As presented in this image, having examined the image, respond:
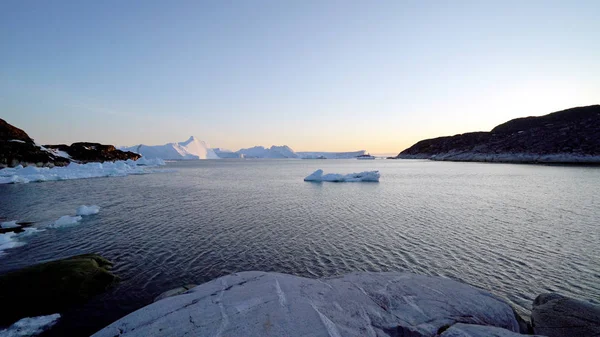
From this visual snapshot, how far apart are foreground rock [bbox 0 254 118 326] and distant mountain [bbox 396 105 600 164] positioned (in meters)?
100

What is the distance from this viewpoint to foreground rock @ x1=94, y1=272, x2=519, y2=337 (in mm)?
4695

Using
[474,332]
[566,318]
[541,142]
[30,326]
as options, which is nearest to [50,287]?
[30,326]

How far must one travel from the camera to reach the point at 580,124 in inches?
3132

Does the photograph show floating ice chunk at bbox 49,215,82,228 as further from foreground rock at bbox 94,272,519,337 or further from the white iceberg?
the white iceberg

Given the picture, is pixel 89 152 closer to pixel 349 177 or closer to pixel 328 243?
pixel 349 177

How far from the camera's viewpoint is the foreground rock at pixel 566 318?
227 inches

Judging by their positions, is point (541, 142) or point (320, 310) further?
point (541, 142)

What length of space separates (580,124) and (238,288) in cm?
11543

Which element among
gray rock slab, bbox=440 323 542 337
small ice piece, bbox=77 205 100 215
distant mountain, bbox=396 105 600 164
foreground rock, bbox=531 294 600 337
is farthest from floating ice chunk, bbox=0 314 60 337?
distant mountain, bbox=396 105 600 164

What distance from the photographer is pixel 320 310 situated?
5211 mm

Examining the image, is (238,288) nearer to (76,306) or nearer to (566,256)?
(76,306)

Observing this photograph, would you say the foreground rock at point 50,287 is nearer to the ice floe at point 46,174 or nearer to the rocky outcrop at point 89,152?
the ice floe at point 46,174

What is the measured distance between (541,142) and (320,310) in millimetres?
108490

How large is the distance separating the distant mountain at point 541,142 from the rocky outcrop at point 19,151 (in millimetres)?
136188
